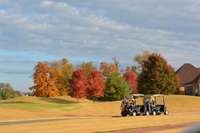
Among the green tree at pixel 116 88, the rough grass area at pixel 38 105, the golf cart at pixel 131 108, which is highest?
the green tree at pixel 116 88

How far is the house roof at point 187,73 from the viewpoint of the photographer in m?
142

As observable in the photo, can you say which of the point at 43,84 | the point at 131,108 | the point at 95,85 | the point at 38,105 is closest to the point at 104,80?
the point at 95,85

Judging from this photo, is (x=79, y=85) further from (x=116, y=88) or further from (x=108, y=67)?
(x=108, y=67)

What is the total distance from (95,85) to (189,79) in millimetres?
35212

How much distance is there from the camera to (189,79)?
466 ft

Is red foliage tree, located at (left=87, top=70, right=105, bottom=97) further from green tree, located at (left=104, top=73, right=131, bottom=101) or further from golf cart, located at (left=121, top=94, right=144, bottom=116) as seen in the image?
golf cart, located at (left=121, top=94, right=144, bottom=116)

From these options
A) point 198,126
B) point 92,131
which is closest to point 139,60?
point 92,131

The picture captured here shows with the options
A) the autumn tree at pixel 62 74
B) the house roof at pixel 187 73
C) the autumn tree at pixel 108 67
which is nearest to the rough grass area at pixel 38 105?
the autumn tree at pixel 62 74

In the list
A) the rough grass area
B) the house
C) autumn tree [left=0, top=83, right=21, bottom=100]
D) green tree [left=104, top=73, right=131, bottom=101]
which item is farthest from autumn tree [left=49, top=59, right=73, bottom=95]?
the rough grass area

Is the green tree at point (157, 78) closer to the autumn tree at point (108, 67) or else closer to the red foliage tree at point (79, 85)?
the red foliage tree at point (79, 85)

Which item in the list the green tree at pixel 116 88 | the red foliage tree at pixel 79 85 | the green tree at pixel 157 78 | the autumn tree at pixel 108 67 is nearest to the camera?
the green tree at pixel 116 88

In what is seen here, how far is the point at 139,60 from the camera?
147375mm

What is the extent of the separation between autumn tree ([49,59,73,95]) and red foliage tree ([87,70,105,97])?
30.3ft

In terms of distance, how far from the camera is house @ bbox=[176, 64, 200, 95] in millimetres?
133875
